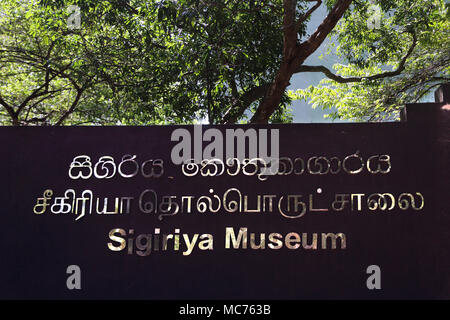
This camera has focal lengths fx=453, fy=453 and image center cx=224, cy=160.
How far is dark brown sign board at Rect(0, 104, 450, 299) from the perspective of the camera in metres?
4.68

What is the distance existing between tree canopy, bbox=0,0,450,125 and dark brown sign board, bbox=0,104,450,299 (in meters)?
2.34

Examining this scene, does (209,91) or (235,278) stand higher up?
(209,91)

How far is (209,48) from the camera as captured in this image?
22.2 ft

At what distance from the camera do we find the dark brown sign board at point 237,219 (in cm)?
468

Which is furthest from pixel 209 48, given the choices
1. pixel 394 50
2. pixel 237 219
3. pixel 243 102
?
pixel 394 50

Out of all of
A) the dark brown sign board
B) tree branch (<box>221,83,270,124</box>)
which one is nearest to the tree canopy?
tree branch (<box>221,83,270,124</box>)

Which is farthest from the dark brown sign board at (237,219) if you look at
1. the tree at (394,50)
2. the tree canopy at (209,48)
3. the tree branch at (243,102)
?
the tree at (394,50)

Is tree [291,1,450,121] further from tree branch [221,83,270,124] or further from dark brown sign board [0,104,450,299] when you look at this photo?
dark brown sign board [0,104,450,299]

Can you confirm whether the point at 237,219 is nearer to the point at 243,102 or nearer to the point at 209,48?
the point at 209,48

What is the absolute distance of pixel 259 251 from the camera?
473 centimetres
